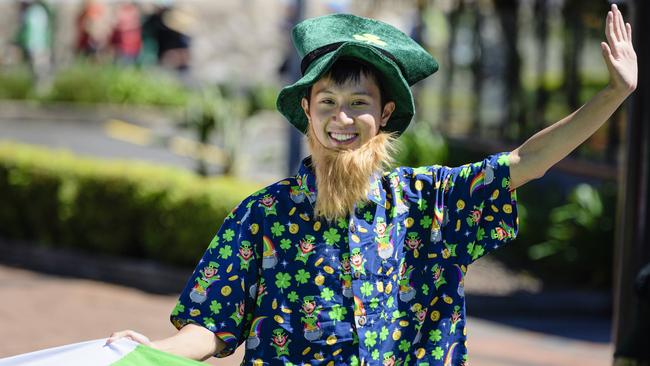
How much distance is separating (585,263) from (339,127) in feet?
23.0

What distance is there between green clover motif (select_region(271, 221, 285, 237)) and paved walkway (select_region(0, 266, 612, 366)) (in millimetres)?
4199

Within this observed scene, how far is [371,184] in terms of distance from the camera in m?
3.17

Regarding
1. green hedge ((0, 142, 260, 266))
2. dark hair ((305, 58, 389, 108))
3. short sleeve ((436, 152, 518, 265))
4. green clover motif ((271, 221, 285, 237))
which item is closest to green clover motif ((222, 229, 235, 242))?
green clover motif ((271, 221, 285, 237))

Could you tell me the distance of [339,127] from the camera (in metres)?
3.12

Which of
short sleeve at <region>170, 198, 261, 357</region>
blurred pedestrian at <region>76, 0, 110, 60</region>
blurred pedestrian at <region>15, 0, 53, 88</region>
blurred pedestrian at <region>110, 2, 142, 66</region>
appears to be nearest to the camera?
short sleeve at <region>170, 198, 261, 357</region>

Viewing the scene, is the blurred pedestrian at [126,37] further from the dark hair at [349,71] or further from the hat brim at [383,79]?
the dark hair at [349,71]

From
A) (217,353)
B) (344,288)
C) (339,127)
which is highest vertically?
(339,127)

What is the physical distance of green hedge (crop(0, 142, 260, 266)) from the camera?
944 cm

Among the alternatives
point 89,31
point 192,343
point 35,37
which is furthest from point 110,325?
point 89,31

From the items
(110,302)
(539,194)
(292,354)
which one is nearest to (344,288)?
(292,354)

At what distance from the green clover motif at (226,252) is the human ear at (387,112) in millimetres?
517

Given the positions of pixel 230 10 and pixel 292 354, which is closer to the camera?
pixel 292 354

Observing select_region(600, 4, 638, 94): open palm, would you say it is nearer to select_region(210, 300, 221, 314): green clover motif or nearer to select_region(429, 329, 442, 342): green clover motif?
select_region(429, 329, 442, 342): green clover motif

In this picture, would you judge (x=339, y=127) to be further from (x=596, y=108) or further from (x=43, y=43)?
(x=43, y=43)
